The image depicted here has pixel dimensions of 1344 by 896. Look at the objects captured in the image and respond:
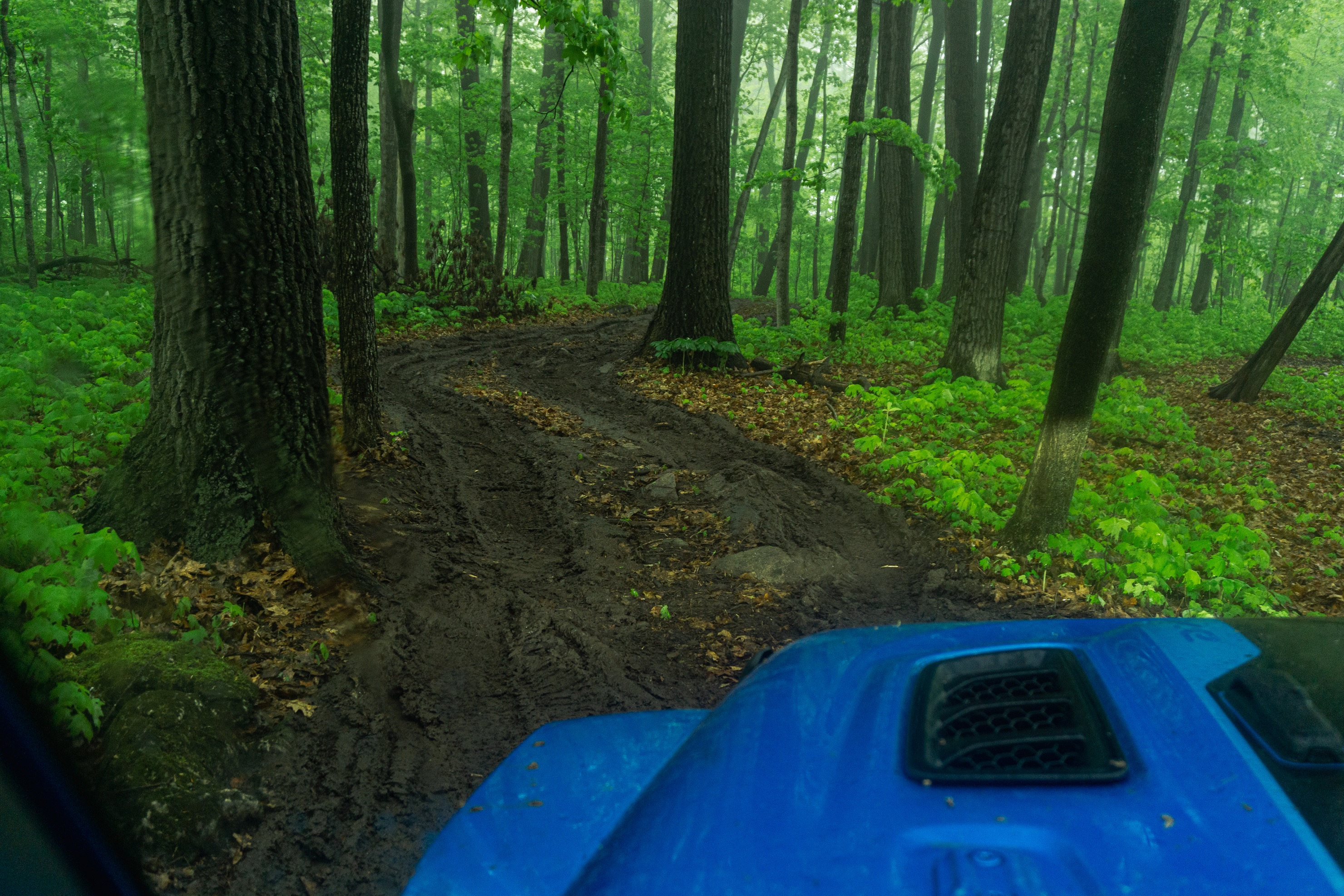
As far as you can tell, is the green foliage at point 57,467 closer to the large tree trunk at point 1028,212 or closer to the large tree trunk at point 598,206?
the large tree trunk at point 598,206

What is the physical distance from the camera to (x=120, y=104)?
3861 millimetres

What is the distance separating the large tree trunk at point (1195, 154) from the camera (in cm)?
2053

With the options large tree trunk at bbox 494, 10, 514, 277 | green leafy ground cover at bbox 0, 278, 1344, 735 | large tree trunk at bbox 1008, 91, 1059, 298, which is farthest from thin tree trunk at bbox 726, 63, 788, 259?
green leafy ground cover at bbox 0, 278, 1344, 735

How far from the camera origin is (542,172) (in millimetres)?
27953

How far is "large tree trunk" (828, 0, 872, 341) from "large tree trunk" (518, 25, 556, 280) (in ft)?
41.0

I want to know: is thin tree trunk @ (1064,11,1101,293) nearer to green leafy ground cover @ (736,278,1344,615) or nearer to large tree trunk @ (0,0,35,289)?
green leafy ground cover @ (736,278,1344,615)

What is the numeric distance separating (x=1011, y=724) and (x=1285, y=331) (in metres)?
13.5

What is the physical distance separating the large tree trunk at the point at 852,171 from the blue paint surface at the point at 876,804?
1086cm

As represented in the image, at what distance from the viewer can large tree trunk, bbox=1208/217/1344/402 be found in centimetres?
1021

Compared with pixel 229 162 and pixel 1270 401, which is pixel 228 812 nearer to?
pixel 229 162

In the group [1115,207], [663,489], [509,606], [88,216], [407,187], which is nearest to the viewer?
[509,606]

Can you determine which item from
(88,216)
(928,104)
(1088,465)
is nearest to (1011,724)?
(1088,465)

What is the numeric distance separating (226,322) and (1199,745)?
14.7 feet

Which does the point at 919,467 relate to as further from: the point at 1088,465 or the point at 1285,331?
the point at 1285,331
